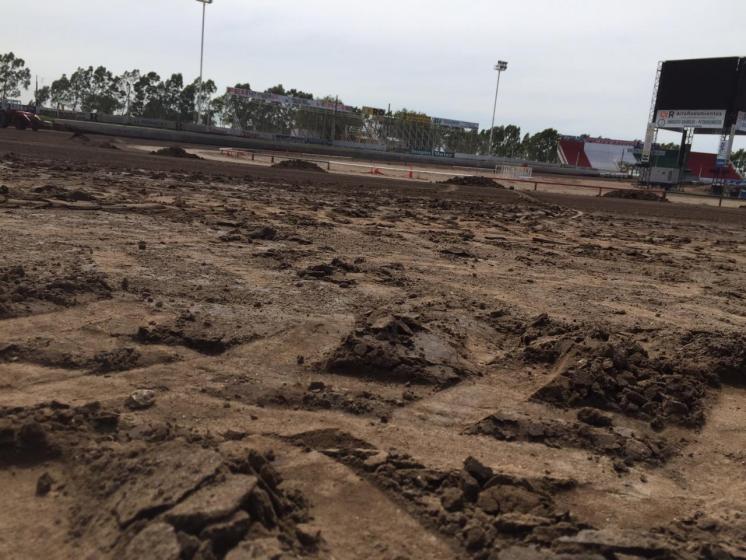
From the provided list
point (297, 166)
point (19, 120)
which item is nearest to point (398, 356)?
point (297, 166)

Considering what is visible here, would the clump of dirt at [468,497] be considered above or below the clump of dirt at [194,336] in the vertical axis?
below

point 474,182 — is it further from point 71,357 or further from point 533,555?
point 533,555

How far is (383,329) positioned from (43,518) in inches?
132

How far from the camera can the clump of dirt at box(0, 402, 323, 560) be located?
2.67 metres

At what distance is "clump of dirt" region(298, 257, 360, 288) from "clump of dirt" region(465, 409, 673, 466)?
3.82 meters

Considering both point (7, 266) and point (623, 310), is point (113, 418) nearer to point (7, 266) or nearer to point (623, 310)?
point (7, 266)

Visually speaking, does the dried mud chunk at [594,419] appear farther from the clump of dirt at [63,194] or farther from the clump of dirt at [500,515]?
the clump of dirt at [63,194]

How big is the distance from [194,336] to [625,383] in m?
3.67

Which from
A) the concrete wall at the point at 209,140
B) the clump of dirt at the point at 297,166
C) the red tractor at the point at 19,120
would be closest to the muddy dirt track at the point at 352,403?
the clump of dirt at the point at 297,166

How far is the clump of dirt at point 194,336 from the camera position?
5.37m

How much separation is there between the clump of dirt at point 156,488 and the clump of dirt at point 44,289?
2.29 m

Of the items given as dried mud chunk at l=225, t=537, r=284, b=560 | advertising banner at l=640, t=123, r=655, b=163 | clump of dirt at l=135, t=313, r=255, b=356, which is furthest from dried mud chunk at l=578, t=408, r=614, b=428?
advertising banner at l=640, t=123, r=655, b=163

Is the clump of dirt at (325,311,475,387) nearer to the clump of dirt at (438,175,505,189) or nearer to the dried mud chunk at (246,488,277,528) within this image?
the dried mud chunk at (246,488,277,528)

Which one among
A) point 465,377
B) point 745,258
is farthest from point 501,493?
point 745,258
